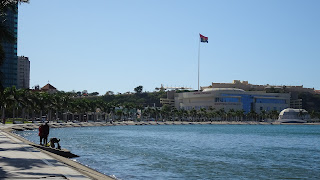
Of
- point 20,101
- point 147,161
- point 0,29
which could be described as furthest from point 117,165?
point 20,101

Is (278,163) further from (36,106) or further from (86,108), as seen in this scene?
(86,108)

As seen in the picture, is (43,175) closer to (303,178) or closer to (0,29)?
(0,29)

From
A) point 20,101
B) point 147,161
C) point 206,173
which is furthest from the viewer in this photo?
point 20,101

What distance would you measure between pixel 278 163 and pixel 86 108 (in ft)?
535

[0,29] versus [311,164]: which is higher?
[0,29]

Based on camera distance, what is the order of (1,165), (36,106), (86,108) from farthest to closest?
1. (86,108)
2. (36,106)
3. (1,165)

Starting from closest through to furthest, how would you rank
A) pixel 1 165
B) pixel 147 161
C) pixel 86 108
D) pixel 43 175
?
pixel 43 175, pixel 1 165, pixel 147 161, pixel 86 108

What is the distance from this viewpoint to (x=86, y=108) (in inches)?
7844

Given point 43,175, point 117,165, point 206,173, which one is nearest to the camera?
point 43,175

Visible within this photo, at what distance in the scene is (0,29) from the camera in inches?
1296

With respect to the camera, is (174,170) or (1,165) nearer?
(1,165)

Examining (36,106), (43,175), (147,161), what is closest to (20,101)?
(36,106)

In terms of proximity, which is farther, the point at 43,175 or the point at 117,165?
the point at 117,165

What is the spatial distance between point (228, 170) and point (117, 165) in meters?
8.77
